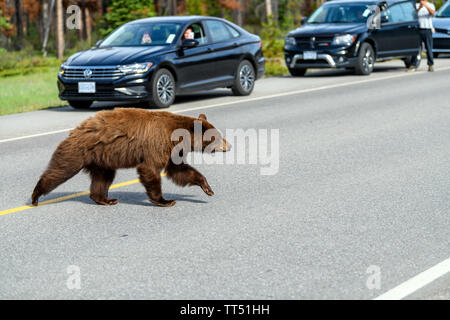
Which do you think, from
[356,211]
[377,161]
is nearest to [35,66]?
[377,161]

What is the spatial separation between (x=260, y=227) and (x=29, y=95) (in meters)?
14.0

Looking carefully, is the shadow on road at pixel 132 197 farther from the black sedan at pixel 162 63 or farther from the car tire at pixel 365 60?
the car tire at pixel 365 60

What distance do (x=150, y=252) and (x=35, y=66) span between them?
2974 cm

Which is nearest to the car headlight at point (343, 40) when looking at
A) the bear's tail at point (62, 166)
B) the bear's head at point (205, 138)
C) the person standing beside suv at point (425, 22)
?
the person standing beside suv at point (425, 22)

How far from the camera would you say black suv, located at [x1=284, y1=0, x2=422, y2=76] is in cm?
2003

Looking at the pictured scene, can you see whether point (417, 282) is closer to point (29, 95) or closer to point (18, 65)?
point (29, 95)

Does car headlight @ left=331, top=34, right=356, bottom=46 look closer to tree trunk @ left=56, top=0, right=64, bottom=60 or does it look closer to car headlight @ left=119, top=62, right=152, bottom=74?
car headlight @ left=119, top=62, right=152, bottom=74

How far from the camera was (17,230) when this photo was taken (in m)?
6.32

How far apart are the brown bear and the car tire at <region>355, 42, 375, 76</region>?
559 inches

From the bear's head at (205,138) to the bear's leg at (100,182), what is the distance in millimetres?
882

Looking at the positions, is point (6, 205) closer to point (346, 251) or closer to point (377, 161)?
point (346, 251)

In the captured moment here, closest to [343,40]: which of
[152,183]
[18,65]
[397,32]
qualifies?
[397,32]

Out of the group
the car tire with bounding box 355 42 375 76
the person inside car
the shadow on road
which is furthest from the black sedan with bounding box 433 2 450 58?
the shadow on road

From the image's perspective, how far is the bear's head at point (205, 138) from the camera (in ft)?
21.8
